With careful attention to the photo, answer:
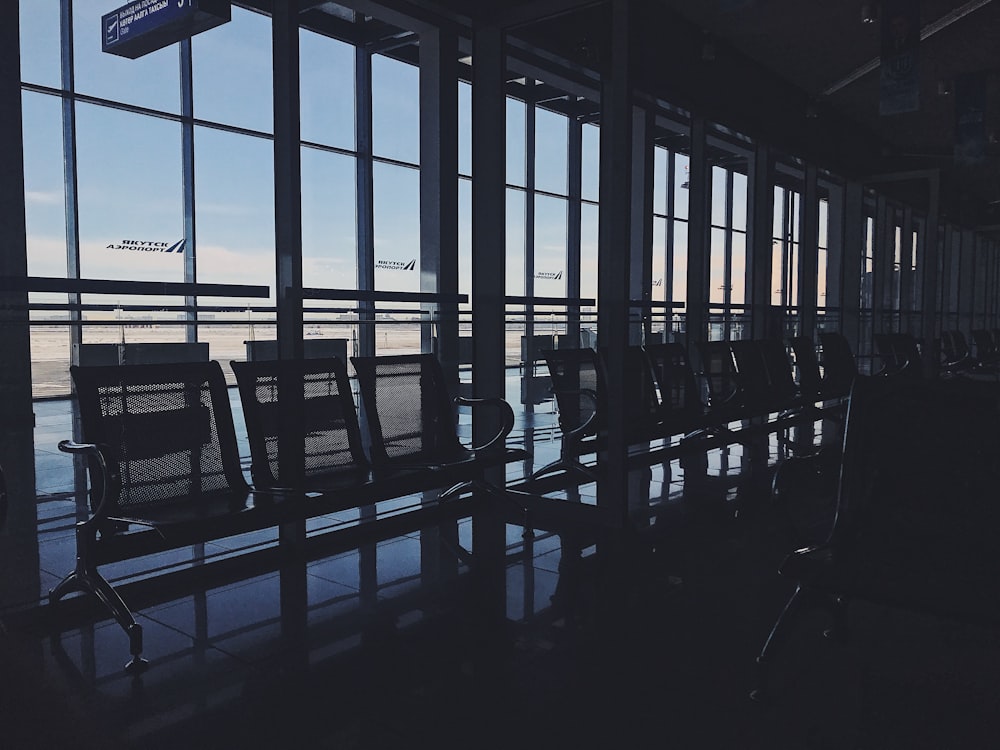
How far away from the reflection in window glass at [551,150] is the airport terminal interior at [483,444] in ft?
15.5

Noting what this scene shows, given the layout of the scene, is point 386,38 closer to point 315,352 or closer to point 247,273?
point 247,273

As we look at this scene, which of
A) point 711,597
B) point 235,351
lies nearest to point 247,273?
point 235,351

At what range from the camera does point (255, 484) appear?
9.78 ft

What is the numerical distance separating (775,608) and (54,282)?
2.83 metres

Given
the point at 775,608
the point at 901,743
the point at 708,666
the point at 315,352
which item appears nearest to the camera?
the point at 901,743

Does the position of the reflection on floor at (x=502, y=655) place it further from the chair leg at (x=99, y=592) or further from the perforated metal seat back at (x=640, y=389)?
the perforated metal seat back at (x=640, y=389)

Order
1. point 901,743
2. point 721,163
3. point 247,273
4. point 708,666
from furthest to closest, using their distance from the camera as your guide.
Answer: point 721,163 < point 247,273 < point 708,666 < point 901,743

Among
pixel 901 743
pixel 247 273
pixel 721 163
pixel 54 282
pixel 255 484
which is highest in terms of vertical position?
pixel 721 163

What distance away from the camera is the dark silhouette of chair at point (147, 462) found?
238 centimetres

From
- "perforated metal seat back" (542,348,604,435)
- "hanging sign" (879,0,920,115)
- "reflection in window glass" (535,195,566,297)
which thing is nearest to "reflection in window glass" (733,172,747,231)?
"reflection in window glass" (535,195,566,297)

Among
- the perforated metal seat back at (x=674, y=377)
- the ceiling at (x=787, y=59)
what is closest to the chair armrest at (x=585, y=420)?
the perforated metal seat back at (x=674, y=377)

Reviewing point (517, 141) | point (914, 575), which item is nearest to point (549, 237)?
point (517, 141)

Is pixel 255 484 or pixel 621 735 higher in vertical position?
pixel 255 484

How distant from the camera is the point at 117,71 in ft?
25.6
